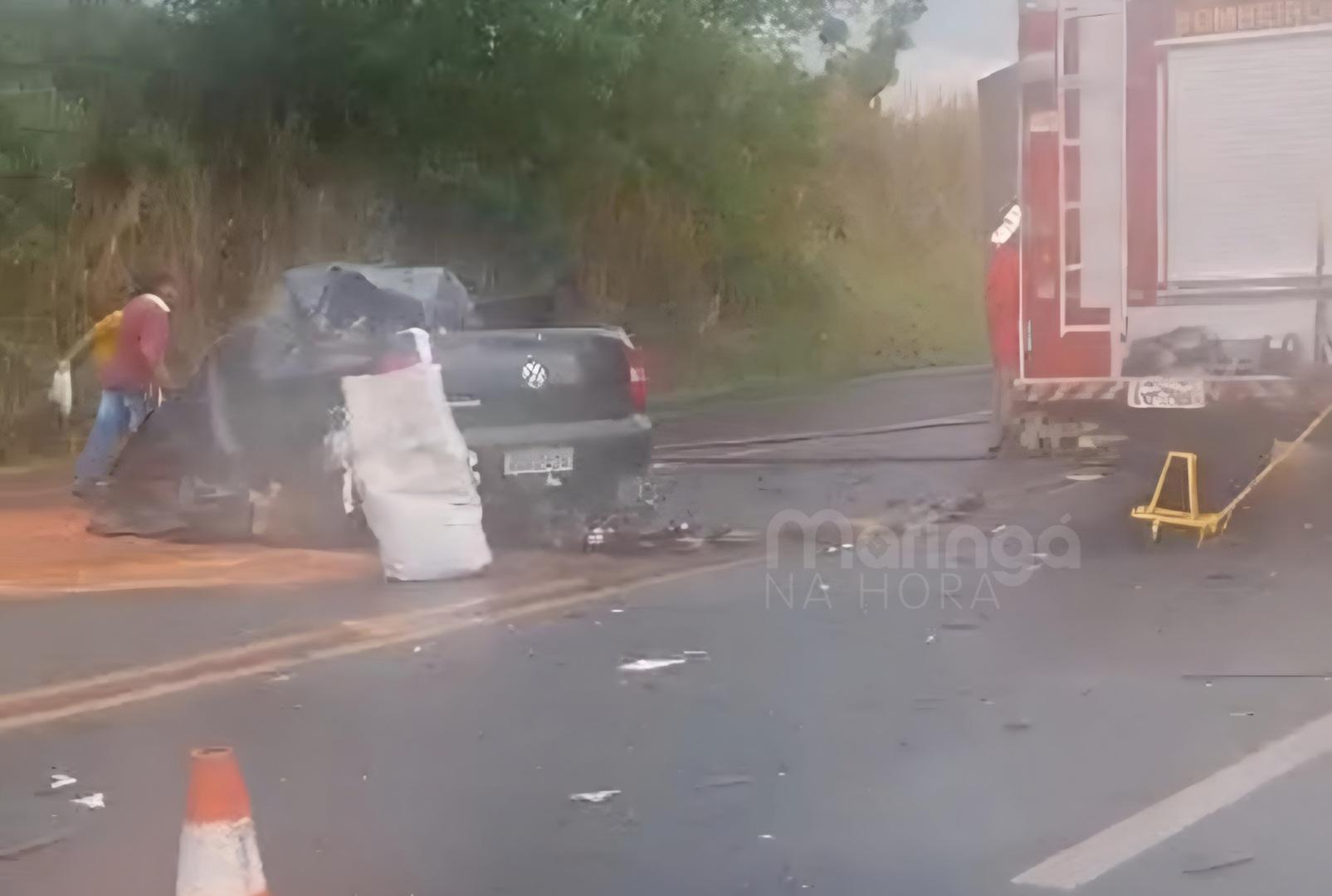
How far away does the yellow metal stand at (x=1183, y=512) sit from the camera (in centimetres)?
477

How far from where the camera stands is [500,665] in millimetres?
4910

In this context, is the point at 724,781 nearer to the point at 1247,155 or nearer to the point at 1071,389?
the point at 1071,389

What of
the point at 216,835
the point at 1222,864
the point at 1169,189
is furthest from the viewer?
the point at 1169,189

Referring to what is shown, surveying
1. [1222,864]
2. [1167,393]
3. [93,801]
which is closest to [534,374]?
[93,801]

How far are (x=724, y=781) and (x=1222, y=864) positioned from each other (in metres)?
1.32

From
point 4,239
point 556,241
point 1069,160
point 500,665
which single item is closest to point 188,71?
point 4,239

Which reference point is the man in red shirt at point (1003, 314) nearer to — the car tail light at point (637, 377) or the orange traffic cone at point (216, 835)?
the car tail light at point (637, 377)

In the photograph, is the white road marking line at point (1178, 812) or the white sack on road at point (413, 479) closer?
the white road marking line at point (1178, 812)

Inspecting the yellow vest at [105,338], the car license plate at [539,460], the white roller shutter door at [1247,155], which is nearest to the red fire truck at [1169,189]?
the white roller shutter door at [1247,155]

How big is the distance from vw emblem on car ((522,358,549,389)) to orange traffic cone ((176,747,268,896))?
61.5 inches

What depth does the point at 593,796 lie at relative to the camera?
4.42 meters

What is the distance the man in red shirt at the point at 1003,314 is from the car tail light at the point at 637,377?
3.42 feet

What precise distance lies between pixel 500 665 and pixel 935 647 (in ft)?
4.36

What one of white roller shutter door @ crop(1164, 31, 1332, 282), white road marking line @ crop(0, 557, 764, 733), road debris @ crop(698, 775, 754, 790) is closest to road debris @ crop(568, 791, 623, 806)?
road debris @ crop(698, 775, 754, 790)
